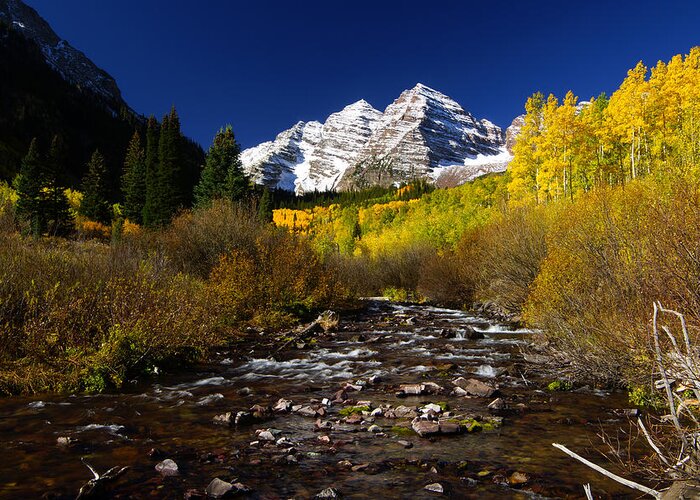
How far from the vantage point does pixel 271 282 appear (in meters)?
26.0

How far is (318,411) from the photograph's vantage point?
10.2 meters

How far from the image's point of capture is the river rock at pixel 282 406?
1040 cm

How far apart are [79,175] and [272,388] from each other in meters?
133

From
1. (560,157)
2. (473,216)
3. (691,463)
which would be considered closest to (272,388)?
(691,463)

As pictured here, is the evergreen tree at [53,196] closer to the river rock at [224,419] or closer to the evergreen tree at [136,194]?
the evergreen tree at [136,194]

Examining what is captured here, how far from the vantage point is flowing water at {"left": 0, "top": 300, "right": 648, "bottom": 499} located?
666 cm

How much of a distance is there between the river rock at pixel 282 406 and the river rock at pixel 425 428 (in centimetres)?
309

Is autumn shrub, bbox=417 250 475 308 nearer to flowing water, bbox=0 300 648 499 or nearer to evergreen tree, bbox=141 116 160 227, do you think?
flowing water, bbox=0 300 648 499

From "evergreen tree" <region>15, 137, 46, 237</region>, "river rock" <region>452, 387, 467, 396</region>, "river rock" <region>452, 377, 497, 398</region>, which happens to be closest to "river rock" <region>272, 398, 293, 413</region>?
"river rock" <region>452, 387, 467, 396</region>

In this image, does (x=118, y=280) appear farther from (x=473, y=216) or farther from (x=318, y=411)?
(x=473, y=216)

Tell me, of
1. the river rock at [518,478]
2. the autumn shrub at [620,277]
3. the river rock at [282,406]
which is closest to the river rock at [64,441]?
the river rock at [282,406]

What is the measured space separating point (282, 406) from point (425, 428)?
11.7 feet

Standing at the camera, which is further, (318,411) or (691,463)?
(318,411)

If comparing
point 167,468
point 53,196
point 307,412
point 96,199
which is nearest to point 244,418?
point 307,412
